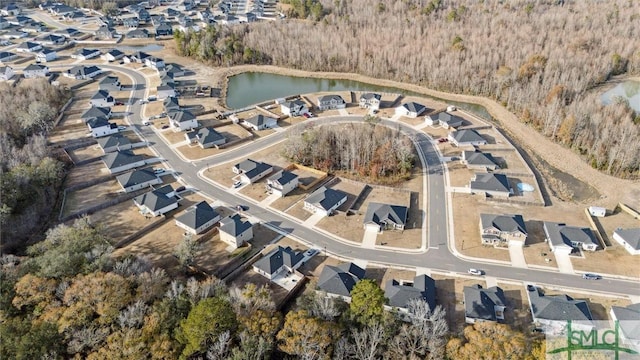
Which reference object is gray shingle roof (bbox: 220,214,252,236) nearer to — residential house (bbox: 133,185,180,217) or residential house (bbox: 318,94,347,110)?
residential house (bbox: 133,185,180,217)

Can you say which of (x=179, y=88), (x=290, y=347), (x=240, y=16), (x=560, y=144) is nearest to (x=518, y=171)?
(x=560, y=144)

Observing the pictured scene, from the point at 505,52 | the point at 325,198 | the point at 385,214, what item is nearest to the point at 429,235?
the point at 385,214

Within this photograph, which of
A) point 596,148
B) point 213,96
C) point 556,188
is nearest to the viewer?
point 556,188

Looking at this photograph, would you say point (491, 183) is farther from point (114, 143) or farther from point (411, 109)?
point (114, 143)

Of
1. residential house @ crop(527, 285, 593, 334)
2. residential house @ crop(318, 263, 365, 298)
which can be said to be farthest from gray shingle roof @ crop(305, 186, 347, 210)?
residential house @ crop(527, 285, 593, 334)

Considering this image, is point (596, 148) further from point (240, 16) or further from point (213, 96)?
point (240, 16)

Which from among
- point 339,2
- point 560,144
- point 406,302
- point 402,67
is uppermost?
point 339,2

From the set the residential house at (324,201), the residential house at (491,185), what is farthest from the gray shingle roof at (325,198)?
the residential house at (491,185)
